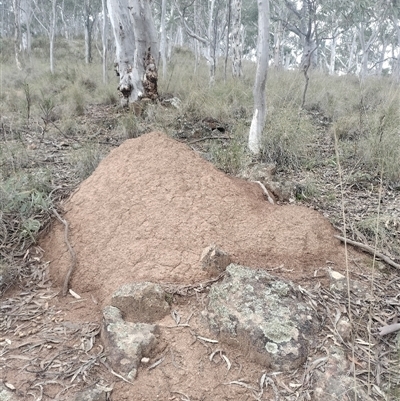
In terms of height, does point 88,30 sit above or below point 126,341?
above

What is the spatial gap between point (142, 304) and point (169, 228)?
588mm

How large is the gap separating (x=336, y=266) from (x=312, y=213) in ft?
1.60

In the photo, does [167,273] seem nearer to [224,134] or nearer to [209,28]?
[224,134]

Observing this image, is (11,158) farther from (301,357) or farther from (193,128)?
(301,357)

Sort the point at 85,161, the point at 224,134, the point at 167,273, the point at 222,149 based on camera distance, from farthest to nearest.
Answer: the point at 224,134 → the point at 222,149 → the point at 85,161 → the point at 167,273

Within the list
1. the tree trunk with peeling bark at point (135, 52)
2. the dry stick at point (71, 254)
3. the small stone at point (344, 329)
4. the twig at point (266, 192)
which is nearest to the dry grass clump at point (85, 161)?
the dry stick at point (71, 254)

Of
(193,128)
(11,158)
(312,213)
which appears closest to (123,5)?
(193,128)

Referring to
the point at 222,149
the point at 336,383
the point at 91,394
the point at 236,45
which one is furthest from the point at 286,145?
the point at 236,45

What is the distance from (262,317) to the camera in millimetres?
1778

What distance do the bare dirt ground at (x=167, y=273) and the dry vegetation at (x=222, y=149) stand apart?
0.74 feet

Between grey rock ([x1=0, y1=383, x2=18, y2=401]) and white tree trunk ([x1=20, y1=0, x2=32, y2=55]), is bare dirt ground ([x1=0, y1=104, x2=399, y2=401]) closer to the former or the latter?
grey rock ([x1=0, y1=383, x2=18, y2=401])

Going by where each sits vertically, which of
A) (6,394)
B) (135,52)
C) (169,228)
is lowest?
(6,394)

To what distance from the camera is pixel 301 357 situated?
1.67 metres

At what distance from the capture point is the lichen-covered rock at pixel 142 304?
6.16ft
